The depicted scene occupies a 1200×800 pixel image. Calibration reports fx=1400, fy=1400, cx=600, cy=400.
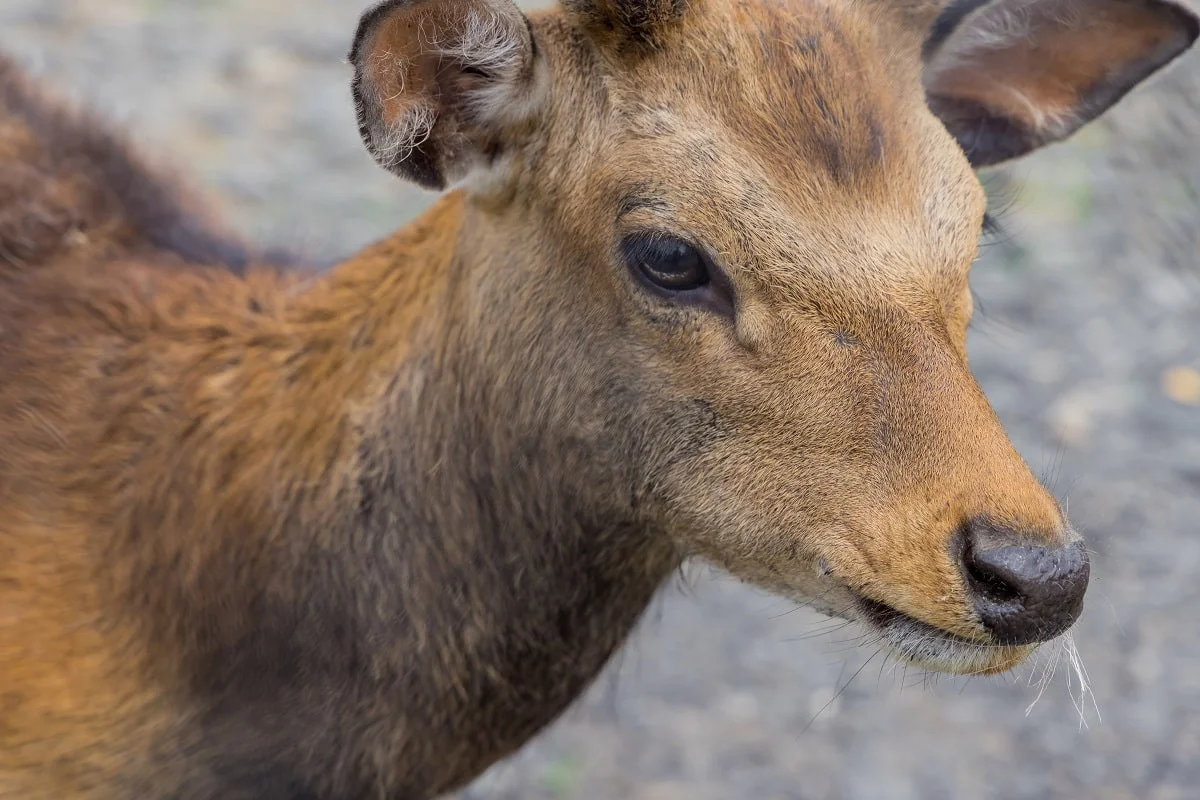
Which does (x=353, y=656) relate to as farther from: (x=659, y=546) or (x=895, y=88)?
(x=895, y=88)

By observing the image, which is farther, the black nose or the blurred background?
the blurred background

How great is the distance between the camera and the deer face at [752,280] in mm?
2680

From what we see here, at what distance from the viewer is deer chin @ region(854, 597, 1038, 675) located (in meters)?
2.68

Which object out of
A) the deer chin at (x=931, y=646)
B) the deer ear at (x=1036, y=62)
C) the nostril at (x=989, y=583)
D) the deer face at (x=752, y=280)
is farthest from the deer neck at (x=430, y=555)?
the deer ear at (x=1036, y=62)

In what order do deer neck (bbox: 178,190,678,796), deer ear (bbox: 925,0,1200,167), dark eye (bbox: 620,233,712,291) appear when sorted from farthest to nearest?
1. deer ear (bbox: 925,0,1200,167)
2. deer neck (bbox: 178,190,678,796)
3. dark eye (bbox: 620,233,712,291)

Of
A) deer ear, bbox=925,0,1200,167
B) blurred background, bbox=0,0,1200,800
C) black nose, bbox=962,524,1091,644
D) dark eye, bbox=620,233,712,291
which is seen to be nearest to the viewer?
black nose, bbox=962,524,1091,644

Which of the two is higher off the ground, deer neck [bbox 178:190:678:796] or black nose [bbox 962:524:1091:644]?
black nose [bbox 962:524:1091:644]

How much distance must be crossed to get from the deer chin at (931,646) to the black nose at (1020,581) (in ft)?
0.23

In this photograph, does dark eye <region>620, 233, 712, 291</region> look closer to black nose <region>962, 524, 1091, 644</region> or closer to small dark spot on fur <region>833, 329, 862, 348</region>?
small dark spot on fur <region>833, 329, 862, 348</region>

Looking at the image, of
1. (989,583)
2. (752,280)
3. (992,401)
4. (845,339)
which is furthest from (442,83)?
(992,401)

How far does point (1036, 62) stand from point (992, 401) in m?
3.22

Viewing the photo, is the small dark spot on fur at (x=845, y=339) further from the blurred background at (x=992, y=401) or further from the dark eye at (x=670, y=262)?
the blurred background at (x=992, y=401)

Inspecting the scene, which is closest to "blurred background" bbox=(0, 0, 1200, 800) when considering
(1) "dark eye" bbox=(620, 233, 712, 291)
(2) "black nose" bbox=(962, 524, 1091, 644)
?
(2) "black nose" bbox=(962, 524, 1091, 644)

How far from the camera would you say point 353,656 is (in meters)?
3.41
